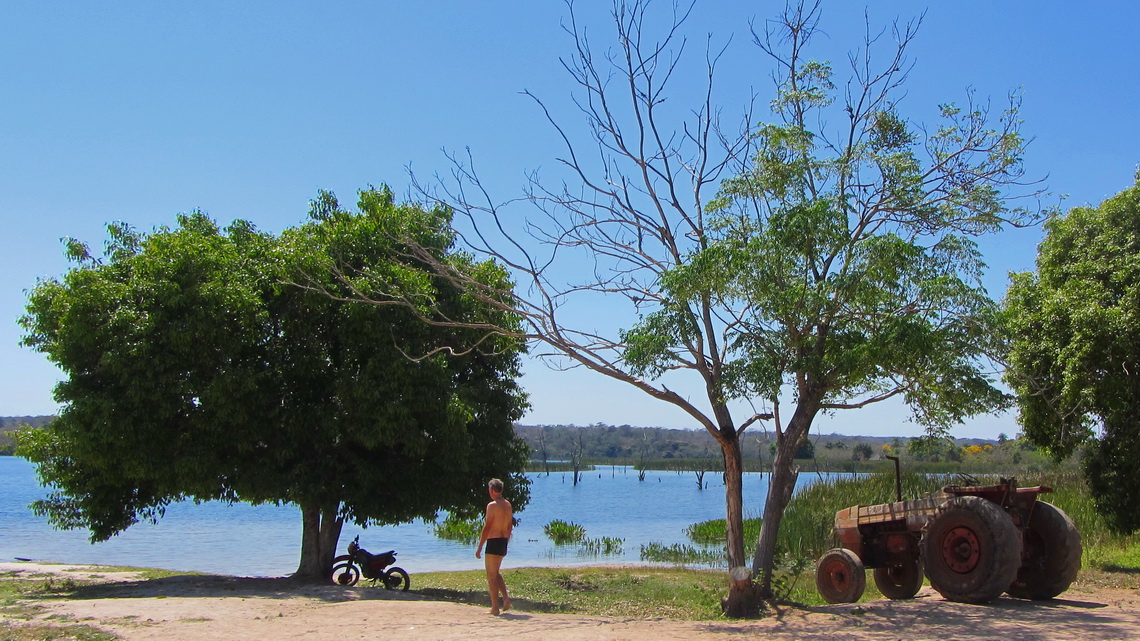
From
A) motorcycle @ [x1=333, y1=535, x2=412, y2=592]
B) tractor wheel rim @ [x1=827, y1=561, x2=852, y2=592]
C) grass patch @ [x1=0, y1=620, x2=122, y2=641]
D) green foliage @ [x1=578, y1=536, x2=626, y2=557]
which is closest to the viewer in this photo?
grass patch @ [x1=0, y1=620, x2=122, y2=641]

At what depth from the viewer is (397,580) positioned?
15.0 m

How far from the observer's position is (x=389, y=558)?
14.6 meters

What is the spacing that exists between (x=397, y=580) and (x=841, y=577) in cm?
726

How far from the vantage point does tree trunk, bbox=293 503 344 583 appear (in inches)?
601

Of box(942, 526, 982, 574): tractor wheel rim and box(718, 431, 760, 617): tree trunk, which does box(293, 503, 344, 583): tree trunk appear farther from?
box(942, 526, 982, 574): tractor wheel rim

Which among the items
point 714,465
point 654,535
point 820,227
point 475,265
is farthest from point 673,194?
point 714,465

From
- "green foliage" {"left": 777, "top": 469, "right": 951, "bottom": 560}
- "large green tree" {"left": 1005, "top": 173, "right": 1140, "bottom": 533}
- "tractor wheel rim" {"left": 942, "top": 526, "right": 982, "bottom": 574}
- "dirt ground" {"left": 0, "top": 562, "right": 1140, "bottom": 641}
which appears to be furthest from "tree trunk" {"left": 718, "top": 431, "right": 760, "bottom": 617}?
"green foliage" {"left": 777, "top": 469, "right": 951, "bottom": 560}

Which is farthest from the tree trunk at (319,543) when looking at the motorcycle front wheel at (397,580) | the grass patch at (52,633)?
the grass patch at (52,633)

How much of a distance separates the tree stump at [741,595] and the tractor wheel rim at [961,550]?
2.42m

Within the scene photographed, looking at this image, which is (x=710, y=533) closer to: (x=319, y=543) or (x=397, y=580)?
(x=397, y=580)

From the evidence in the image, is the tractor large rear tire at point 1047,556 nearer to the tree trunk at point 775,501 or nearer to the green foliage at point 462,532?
the tree trunk at point 775,501

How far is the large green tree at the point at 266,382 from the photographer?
13609 millimetres

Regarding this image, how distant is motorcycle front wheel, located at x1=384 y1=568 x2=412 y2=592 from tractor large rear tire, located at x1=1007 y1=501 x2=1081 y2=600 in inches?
360

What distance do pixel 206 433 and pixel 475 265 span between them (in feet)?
17.5
